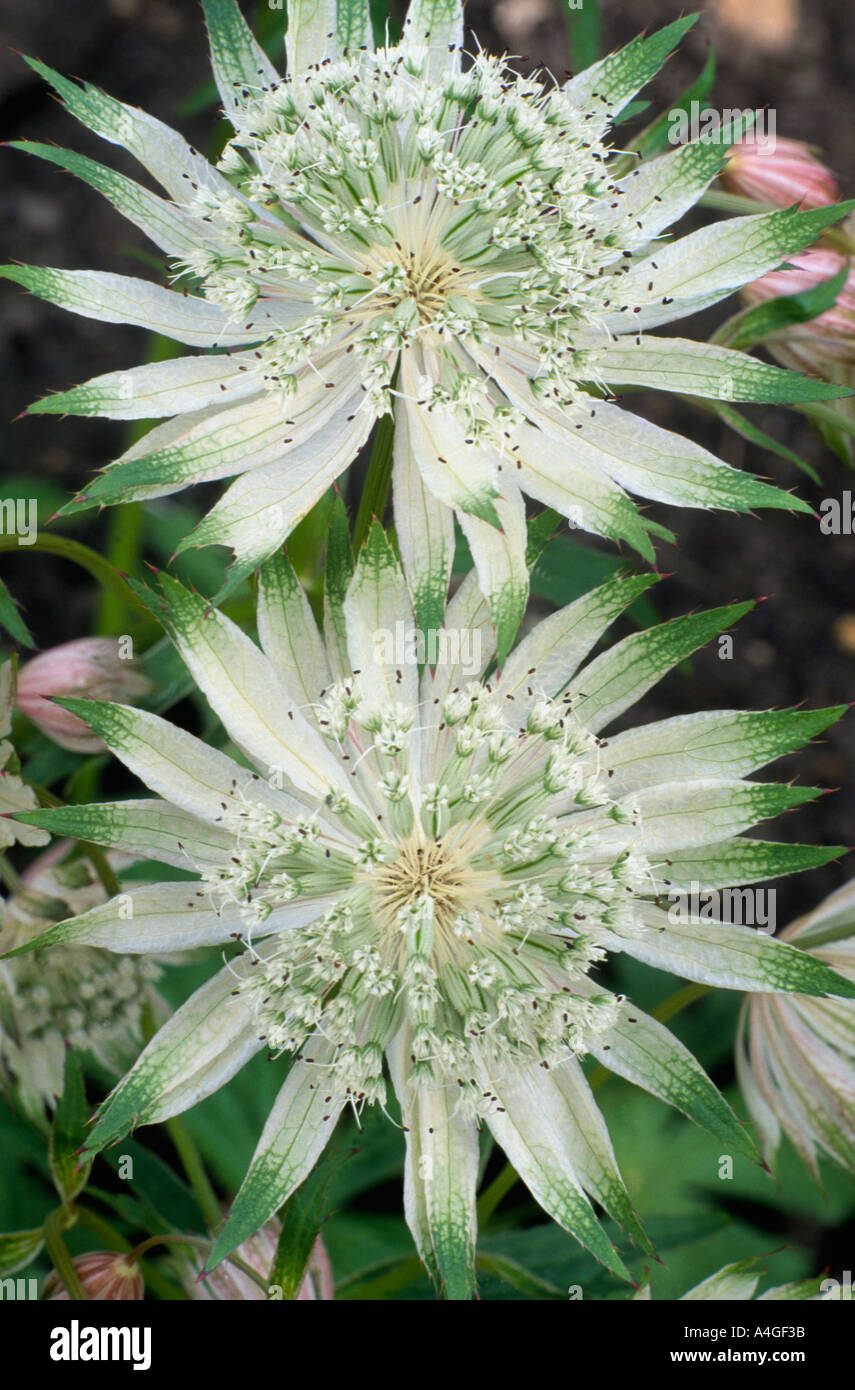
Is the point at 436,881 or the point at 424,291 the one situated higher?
the point at 424,291

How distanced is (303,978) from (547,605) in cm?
168

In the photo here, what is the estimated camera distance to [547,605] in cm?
270

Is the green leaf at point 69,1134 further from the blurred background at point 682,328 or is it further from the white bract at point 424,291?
the blurred background at point 682,328

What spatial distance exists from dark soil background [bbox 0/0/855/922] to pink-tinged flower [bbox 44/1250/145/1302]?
157 centimetres

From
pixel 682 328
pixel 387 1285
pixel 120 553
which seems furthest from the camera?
pixel 682 328

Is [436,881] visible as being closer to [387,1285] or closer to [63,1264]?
[63,1264]

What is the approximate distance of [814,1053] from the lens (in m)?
1.38

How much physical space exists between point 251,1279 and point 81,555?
2.47 feet

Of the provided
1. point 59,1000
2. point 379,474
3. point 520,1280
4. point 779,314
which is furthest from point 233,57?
point 520,1280

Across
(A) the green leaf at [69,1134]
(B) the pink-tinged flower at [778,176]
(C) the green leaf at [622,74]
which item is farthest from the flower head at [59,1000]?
(B) the pink-tinged flower at [778,176]

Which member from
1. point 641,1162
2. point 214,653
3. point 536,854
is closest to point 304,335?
point 214,653

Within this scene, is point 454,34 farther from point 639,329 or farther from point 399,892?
point 399,892

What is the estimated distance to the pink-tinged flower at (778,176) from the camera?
1.41 meters

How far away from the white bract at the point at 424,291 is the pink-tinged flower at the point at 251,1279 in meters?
0.71
